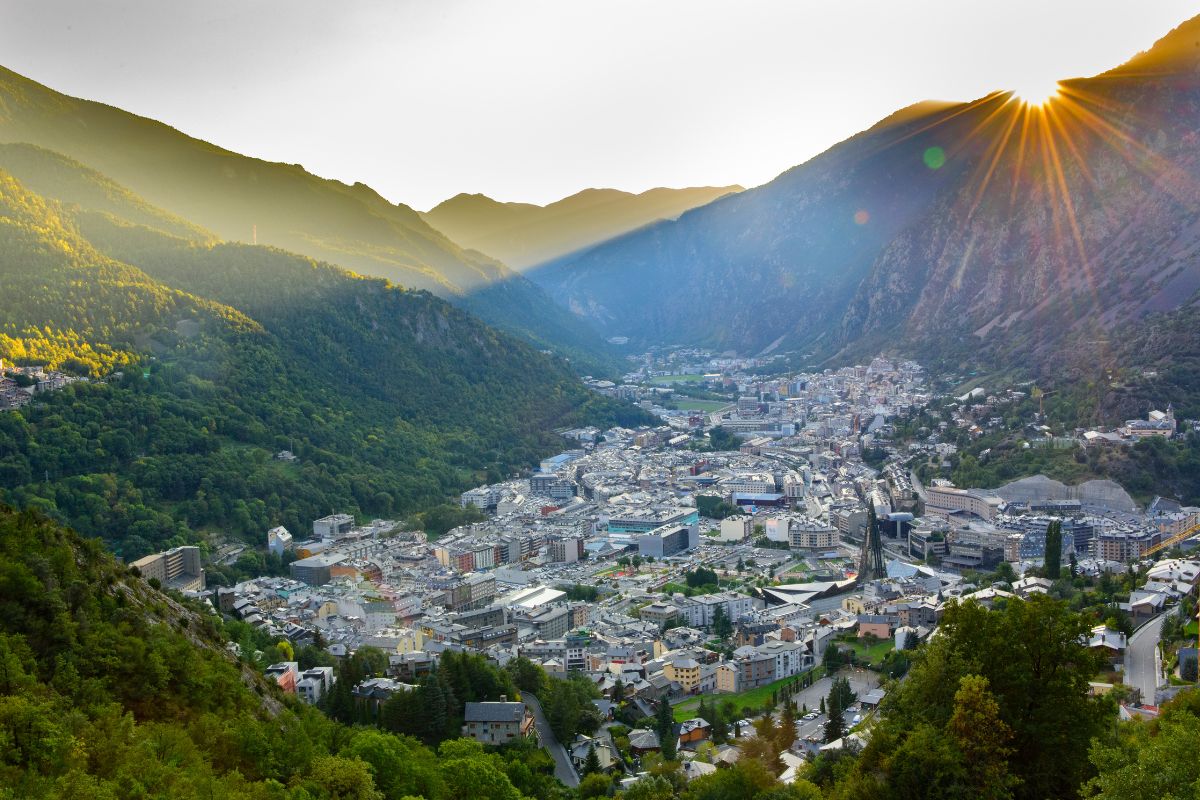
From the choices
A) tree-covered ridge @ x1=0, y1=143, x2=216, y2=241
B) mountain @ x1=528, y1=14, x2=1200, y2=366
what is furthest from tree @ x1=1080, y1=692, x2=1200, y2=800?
tree-covered ridge @ x1=0, y1=143, x2=216, y2=241

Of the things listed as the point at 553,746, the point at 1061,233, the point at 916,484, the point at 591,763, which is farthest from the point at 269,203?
the point at 591,763

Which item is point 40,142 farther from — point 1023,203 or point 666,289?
point 666,289

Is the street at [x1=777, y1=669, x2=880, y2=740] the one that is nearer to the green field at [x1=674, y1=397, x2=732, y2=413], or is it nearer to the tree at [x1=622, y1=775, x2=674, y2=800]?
the tree at [x1=622, y1=775, x2=674, y2=800]

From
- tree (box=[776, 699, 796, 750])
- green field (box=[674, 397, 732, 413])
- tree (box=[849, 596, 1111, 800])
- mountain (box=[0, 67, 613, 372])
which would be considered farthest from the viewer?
green field (box=[674, 397, 732, 413])

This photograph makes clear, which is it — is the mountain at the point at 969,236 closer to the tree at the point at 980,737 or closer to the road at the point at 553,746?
the road at the point at 553,746

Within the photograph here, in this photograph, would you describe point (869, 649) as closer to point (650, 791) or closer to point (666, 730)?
point (666, 730)

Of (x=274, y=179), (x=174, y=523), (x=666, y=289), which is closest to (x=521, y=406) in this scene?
(x=174, y=523)
